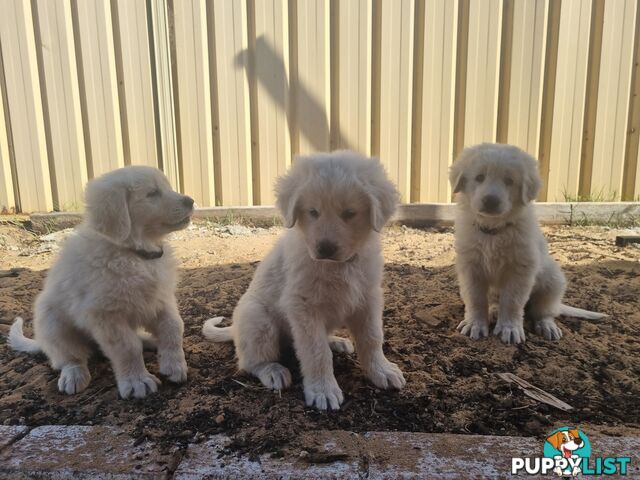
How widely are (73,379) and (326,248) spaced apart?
5.29ft

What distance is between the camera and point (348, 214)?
8.02 feet

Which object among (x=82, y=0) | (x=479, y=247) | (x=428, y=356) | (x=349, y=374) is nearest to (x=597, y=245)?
(x=479, y=247)

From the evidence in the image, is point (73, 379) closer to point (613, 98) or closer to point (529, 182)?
point (529, 182)

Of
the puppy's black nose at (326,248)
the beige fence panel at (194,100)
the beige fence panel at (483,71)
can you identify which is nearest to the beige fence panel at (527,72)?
the beige fence panel at (483,71)

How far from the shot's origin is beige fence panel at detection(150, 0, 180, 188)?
630 centimetres

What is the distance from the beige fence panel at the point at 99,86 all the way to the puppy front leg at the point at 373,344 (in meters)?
5.06

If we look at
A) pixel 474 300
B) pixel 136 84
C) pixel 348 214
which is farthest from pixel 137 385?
pixel 136 84

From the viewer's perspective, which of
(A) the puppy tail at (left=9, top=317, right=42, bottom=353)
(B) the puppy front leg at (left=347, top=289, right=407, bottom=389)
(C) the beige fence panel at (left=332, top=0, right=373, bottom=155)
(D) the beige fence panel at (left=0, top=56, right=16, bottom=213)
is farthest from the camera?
(D) the beige fence panel at (left=0, top=56, right=16, bottom=213)

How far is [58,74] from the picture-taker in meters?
6.50

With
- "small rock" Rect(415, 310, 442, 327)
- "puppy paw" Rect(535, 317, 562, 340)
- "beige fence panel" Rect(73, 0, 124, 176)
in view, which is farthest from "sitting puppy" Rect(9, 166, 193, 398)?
"beige fence panel" Rect(73, 0, 124, 176)

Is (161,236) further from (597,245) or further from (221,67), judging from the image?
(597,245)

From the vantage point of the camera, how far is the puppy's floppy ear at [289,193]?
2.49m

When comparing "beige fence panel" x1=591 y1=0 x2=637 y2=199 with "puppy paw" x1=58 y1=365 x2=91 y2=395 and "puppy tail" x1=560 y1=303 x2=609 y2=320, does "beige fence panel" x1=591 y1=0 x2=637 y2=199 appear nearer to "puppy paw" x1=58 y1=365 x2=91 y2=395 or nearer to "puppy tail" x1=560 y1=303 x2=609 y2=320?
"puppy tail" x1=560 y1=303 x2=609 y2=320

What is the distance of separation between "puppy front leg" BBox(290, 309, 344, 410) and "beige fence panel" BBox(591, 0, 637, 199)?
5.52 metres
